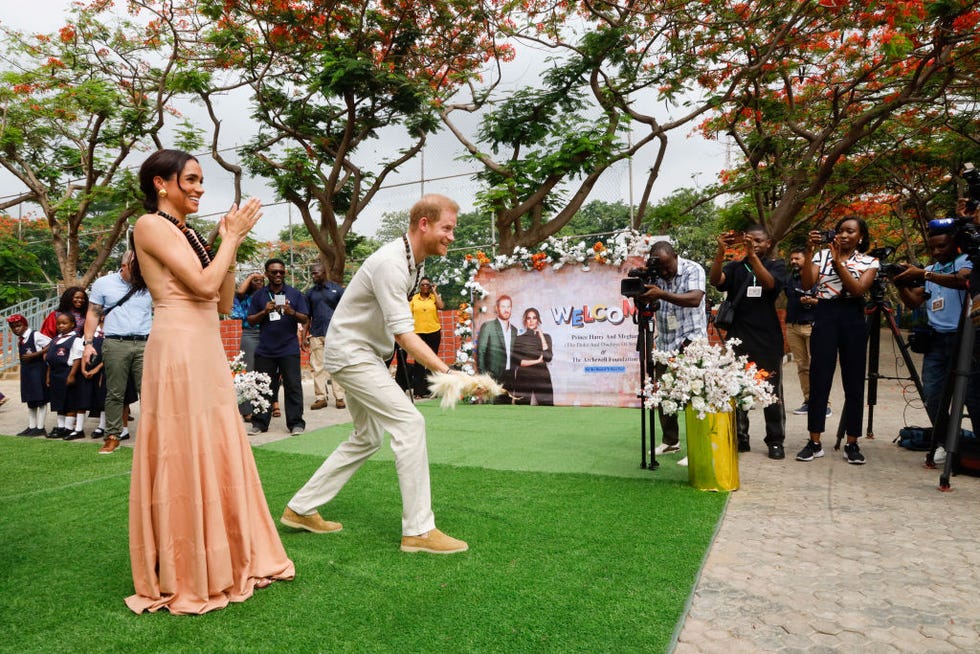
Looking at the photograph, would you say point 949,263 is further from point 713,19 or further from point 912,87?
point 713,19

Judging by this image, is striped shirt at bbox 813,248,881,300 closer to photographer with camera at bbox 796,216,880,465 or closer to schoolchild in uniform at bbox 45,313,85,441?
photographer with camera at bbox 796,216,880,465

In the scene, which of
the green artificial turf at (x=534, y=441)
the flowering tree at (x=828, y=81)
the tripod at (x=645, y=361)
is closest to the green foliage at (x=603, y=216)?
the flowering tree at (x=828, y=81)

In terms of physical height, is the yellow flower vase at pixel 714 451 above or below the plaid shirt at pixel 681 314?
below

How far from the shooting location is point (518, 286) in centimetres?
1010

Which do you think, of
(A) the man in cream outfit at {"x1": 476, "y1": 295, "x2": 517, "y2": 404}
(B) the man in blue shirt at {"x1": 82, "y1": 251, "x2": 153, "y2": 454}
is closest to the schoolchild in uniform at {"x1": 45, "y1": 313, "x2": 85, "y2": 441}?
(B) the man in blue shirt at {"x1": 82, "y1": 251, "x2": 153, "y2": 454}

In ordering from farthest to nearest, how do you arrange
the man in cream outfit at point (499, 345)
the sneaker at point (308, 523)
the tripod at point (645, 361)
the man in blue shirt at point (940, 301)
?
1. the man in cream outfit at point (499, 345)
2. the tripod at point (645, 361)
3. the man in blue shirt at point (940, 301)
4. the sneaker at point (308, 523)

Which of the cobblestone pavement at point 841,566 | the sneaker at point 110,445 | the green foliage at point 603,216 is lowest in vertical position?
the cobblestone pavement at point 841,566

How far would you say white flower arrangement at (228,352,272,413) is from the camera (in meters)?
7.28

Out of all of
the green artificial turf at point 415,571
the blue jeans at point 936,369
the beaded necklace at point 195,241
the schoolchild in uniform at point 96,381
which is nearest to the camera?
the green artificial turf at point 415,571

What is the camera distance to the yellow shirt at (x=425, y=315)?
10.5 meters

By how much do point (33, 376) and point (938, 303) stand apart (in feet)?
31.7

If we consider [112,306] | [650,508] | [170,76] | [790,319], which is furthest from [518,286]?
[170,76]

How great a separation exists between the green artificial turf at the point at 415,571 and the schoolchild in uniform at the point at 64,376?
2.53 metres

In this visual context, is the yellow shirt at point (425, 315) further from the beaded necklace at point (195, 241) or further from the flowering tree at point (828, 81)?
the beaded necklace at point (195, 241)
